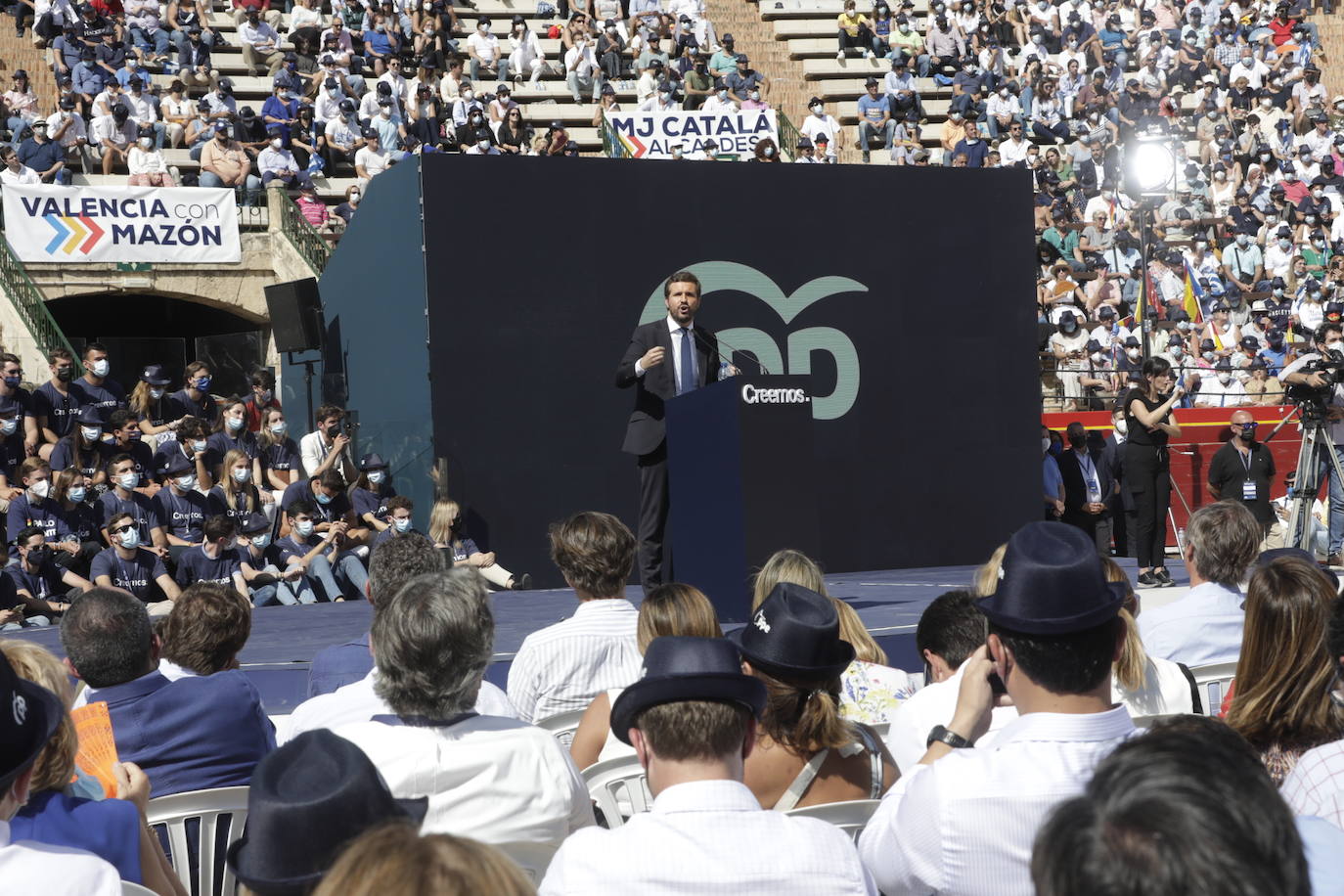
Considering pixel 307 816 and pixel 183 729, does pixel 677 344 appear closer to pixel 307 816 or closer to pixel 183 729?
pixel 183 729

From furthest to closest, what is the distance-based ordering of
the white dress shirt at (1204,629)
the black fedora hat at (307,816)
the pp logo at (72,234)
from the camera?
1. the pp logo at (72,234)
2. the white dress shirt at (1204,629)
3. the black fedora hat at (307,816)

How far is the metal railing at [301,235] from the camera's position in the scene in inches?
641

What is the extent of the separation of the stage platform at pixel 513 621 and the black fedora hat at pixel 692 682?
3.26 m

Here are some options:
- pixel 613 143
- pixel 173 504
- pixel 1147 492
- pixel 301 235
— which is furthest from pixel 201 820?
pixel 613 143

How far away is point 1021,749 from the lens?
89.4 inches

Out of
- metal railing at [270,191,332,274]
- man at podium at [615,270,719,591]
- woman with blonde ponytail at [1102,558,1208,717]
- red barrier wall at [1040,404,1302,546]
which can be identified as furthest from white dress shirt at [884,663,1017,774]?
metal railing at [270,191,332,274]

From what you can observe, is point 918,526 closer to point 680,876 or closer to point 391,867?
point 680,876

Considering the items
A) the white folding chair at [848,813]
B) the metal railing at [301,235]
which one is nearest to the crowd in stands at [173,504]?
the metal railing at [301,235]

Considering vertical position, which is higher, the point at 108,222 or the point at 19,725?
the point at 108,222

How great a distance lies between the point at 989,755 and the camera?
2270mm

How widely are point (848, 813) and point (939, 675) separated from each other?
3.16 ft

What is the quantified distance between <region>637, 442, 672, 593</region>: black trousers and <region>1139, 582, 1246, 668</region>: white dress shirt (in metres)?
→ 2.94

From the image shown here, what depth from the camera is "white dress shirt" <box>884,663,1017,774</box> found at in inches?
131

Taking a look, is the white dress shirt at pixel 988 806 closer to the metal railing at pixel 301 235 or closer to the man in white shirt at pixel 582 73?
the metal railing at pixel 301 235
